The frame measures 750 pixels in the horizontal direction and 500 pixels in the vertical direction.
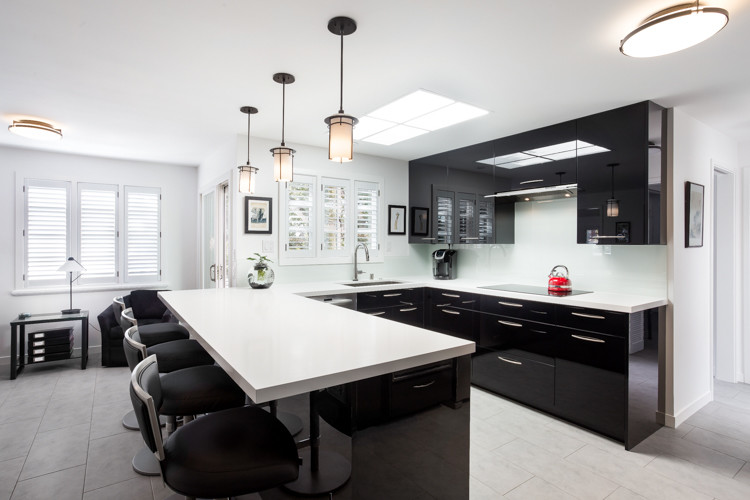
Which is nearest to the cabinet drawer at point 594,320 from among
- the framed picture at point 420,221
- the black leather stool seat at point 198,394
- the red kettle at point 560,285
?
the red kettle at point 560,285

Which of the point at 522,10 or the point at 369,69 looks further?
the point at 369,69

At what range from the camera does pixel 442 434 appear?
152cm

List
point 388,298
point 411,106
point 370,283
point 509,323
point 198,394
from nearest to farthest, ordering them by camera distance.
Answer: point 198,394, point 411,106, point 509,323, point 388,298, point 370,283

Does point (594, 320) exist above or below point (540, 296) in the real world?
below

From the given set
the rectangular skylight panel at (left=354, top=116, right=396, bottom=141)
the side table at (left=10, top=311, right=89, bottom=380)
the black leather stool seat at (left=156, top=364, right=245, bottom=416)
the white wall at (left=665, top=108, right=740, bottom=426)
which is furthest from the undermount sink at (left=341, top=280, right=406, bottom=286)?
the side table at (left=10, top=311, right=89, bottom=380)

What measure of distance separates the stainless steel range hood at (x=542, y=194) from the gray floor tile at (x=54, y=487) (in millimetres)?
3785

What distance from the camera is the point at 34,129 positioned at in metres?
3.41

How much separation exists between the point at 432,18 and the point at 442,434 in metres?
1.85

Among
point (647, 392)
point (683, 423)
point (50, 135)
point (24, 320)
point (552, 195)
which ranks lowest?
point (683, 423)

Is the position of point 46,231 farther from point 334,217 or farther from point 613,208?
point 613,208

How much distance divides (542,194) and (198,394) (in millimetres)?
3222

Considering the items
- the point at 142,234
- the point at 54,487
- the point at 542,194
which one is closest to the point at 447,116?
the point at 542,194

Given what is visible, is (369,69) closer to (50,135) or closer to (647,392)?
(647,392)

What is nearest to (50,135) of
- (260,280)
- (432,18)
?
(260,280)
